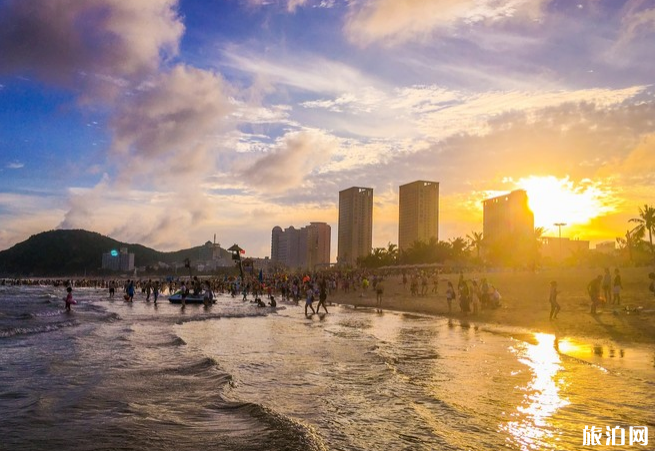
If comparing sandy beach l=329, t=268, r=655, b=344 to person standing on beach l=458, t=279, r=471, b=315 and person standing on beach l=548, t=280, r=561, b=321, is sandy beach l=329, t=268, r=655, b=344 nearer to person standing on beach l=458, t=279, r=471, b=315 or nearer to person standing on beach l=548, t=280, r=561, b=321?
person standing on beach l=548, t=280, r=561, b=321

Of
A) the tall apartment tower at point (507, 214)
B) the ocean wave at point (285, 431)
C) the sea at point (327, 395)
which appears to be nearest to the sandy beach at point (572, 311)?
the sea at point (327, 395)

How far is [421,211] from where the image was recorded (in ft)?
549

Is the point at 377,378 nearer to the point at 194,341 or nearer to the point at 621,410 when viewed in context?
the point at 621,410

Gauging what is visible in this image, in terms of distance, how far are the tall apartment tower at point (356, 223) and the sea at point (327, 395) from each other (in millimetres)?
175807

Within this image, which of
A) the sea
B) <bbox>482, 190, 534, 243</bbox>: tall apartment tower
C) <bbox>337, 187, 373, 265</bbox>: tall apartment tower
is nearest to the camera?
the sea

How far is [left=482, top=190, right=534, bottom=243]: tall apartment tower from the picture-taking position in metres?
132

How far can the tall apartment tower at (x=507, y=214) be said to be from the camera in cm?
13200

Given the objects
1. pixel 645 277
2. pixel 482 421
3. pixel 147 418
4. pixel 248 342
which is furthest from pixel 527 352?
pixel 645 277

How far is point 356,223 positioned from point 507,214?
66771 mm

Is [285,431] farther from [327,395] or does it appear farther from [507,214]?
[507,214]

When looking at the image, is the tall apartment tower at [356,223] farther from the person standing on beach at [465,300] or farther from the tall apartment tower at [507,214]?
the person standing on beach at [465,300]

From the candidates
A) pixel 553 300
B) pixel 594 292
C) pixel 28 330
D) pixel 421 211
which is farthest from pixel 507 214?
pixel 28 330

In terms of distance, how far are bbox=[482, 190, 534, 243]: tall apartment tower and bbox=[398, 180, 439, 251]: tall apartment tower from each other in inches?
820

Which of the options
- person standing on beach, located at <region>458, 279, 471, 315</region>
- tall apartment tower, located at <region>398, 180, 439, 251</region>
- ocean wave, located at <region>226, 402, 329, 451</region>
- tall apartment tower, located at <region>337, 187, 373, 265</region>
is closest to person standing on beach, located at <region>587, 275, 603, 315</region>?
person standing on beach, located at <region>458, 279, 471, 315</region>
